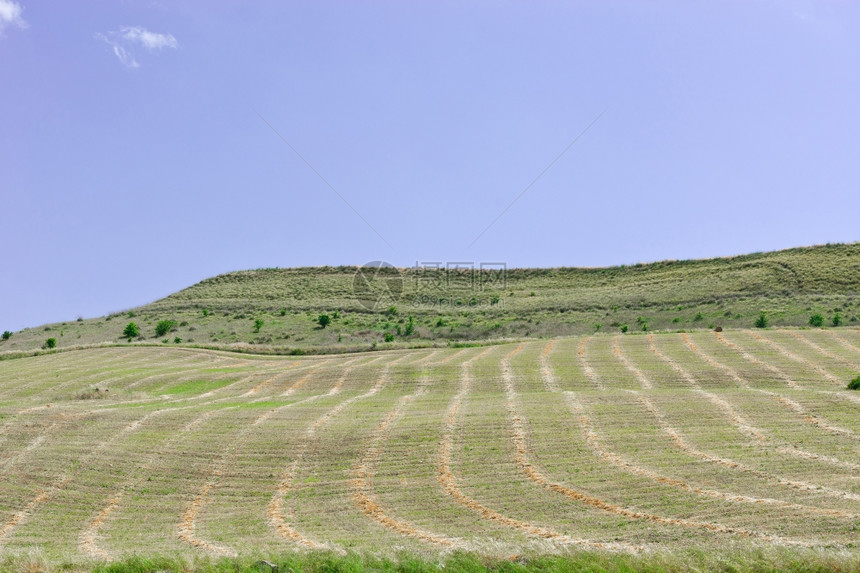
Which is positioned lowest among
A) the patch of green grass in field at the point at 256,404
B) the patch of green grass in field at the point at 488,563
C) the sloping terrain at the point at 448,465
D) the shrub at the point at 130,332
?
the patch of green grass in field at the point at 488,563

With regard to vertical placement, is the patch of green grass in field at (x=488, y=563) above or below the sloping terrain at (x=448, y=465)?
below

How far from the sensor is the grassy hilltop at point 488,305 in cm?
5822

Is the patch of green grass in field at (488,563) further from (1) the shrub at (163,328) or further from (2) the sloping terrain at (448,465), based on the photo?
(1) the shrub at (163,328)

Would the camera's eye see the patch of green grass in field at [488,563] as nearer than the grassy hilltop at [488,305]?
Yes

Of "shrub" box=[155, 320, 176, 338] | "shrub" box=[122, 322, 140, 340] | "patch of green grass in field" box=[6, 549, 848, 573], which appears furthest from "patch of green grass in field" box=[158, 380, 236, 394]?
"shrub" box=[122, 322, 140, 340]

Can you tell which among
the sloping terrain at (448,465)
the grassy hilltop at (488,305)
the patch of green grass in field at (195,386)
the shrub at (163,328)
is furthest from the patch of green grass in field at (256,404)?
the shrub at (163,328)

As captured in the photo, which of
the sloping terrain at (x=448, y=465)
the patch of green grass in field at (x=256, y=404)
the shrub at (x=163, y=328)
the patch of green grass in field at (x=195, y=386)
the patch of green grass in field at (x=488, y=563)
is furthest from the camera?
the shrub at (x=163, y=328)

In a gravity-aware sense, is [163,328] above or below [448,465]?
above

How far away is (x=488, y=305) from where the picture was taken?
254 feet

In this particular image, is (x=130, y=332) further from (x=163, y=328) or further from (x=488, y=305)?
(x=488, y=305)

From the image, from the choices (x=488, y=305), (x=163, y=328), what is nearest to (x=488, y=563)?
(x=163, y=328)

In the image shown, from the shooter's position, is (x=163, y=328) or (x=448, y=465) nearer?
(x=448, y=465)

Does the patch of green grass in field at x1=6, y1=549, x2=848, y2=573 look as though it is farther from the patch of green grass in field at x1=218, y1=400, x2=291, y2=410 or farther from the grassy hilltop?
the grassy hilltop

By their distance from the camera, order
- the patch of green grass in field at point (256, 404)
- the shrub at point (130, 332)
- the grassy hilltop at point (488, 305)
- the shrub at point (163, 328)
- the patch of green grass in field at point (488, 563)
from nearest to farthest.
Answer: the patch of green grass in field at point (488, 563) < the patch of green grass in field at point (256, 404) < the grassy hilltop at point (488, 305) < the shrub at point (130, 332) < the shrub at point (163, 328)
